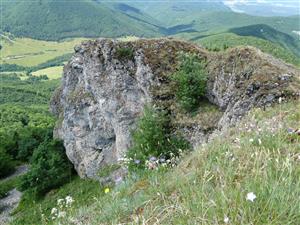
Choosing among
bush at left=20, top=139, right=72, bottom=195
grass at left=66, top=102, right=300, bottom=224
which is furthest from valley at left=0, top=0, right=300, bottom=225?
bush at left=20, top=139, right=72, bottom=195

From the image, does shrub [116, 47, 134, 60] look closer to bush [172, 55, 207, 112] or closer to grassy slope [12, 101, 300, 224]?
bush [172, 55, 207, 112]

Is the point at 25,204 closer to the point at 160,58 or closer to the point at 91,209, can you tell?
the point at 160,58

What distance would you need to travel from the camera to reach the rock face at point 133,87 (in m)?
18.9

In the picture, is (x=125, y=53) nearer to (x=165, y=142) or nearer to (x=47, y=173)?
(x=165, y=142)

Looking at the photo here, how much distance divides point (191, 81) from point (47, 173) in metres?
23.6

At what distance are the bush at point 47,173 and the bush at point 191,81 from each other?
2221cm

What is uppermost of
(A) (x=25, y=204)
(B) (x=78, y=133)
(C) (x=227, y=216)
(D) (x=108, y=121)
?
(C) (x=227, y=216)

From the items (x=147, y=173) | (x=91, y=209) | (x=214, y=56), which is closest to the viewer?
(x=91, y=209)

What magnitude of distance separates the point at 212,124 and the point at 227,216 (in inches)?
729

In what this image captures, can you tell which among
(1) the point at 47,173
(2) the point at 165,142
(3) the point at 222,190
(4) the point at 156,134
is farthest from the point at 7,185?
(3) the point at 222,190

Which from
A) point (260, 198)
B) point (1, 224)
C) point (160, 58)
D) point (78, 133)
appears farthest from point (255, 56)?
point (1, 224)

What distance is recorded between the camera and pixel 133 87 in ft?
96.6

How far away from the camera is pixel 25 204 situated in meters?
41.8

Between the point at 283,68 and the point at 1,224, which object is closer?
the point at 283,68
